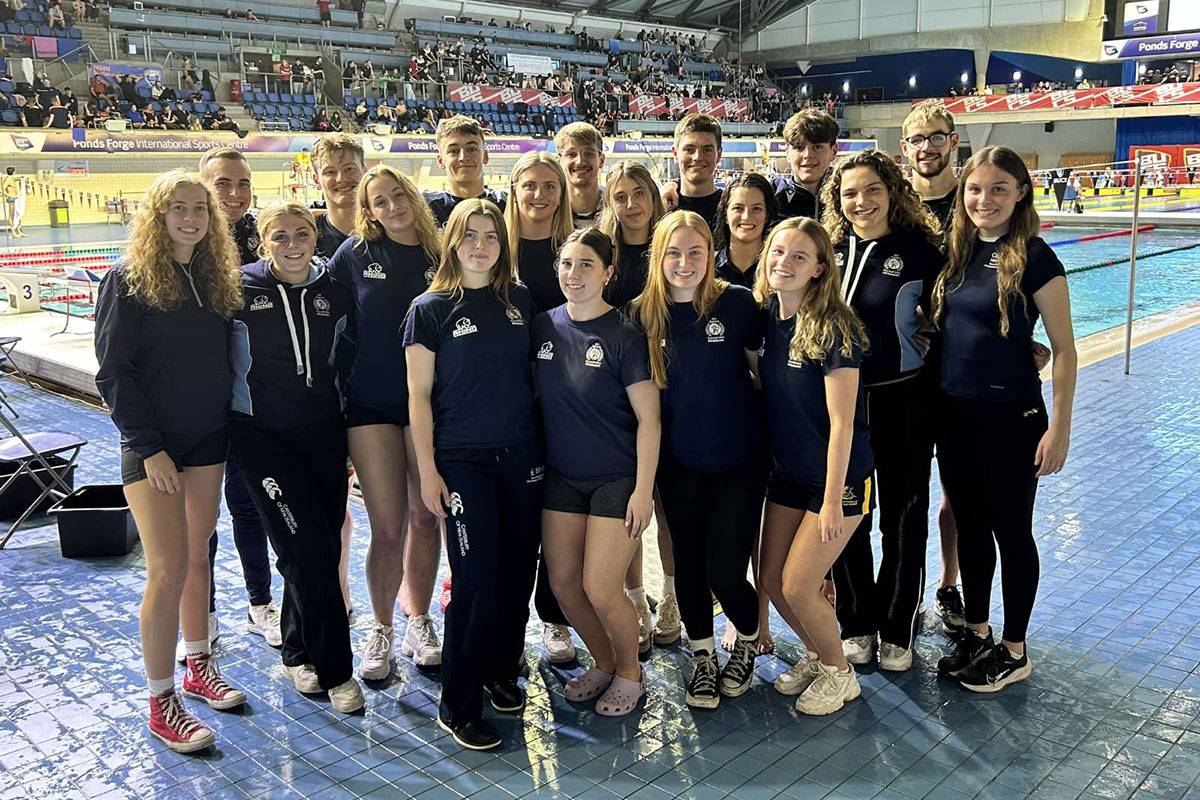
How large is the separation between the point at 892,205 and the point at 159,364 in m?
2.35

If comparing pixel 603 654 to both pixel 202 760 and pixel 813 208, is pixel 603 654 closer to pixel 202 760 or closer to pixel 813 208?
pixel 202 760

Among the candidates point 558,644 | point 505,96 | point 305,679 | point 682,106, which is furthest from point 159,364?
point 682,106

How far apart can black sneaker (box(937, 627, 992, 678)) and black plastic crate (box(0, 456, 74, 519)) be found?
445 centimetres

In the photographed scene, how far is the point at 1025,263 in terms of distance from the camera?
3.04m

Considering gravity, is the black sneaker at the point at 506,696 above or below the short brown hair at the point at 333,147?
below

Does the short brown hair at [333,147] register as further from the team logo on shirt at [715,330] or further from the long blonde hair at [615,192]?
the team logo on shirt at [715,330]

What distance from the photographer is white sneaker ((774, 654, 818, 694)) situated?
10.7 feet

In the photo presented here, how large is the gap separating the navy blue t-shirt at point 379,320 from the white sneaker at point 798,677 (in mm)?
1569

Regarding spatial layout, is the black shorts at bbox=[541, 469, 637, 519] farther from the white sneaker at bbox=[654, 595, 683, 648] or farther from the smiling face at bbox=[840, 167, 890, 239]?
the smiling face at bbox=[840, 167, 890, 239]

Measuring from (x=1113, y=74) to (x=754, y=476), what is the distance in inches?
1570

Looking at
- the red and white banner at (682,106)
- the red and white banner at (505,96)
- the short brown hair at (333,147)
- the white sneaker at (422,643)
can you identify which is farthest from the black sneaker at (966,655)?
the red and white banner at (682,106)

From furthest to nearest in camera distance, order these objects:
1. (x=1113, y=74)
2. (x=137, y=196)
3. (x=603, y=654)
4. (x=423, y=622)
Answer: (x=1113, y=74) < (x=137, y=196) < (x=423, y=622) < (x=603, y=654)

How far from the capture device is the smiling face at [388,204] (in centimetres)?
323

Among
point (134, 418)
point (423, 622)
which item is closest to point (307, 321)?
point (134, 418)
